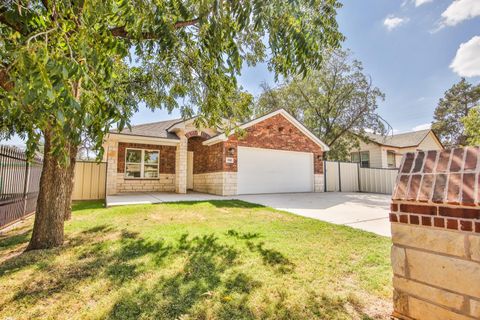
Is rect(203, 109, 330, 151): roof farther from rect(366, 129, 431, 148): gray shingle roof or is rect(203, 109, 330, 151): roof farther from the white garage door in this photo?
rect(366, 129, 431, 148): gray shingle roof

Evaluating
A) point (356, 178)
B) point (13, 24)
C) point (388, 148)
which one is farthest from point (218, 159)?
point (388, 148)

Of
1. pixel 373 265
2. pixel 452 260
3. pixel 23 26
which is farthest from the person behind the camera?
pixel 373 265

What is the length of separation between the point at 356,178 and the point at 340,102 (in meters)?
7.60

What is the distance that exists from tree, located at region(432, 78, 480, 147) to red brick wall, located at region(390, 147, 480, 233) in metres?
40.5

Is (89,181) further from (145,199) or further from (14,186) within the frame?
(14,186)

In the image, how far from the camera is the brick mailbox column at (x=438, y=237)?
153cm

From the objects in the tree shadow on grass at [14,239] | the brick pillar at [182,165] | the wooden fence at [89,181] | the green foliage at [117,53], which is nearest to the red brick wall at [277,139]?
the brick pillar at [182,165]

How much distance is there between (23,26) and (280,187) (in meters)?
12.2

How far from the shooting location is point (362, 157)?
23.5 meters

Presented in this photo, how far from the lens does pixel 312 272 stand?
10.8 feet

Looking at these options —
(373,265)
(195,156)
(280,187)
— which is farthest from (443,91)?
(373,265)

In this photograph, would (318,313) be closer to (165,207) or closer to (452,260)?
(452,260)

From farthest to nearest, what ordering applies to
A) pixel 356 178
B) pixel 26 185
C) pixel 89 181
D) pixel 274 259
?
pixel 356 178, pixel 89 181, pixel 26 185, pixel 274 259

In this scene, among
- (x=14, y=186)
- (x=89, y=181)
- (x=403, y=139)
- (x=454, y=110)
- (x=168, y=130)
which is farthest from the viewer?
(x=454, y=110)
